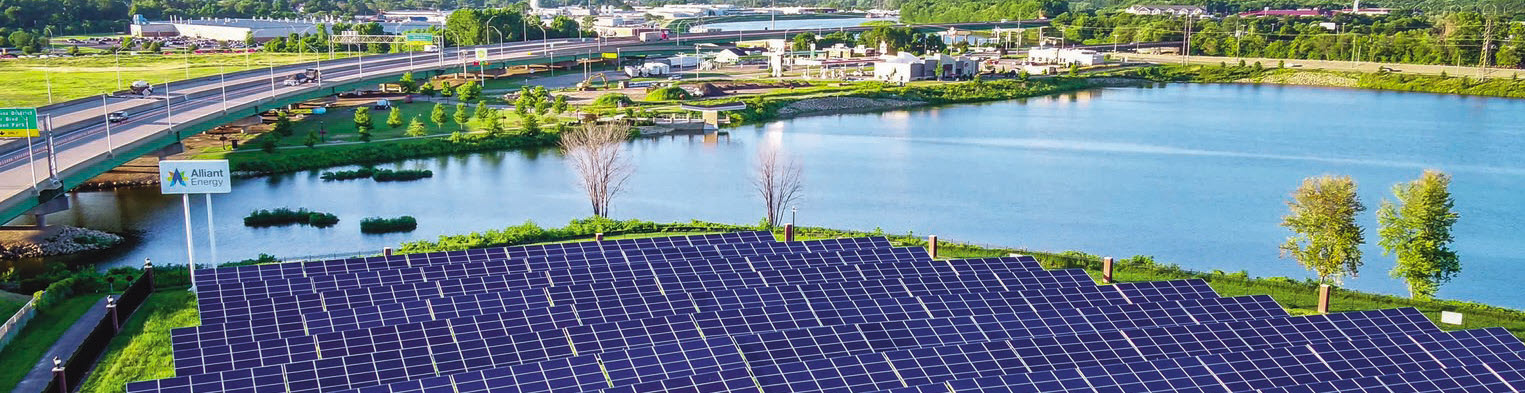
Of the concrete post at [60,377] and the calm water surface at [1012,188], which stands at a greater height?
the concrete post at [60,377]

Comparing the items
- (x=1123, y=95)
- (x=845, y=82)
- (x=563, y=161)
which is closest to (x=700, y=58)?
(x=845, y=82)

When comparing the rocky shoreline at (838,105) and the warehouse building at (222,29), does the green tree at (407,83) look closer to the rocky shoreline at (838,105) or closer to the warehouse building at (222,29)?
the rocky shoreline at (838,105)

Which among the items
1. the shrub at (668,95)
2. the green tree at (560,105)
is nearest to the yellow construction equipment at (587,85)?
the shrub at (668,95)

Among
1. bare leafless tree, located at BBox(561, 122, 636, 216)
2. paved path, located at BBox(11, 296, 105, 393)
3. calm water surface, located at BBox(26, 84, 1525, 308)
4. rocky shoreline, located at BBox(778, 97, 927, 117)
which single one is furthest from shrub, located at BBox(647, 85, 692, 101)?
paved path, located at BBox(11, 296, 105, 393)

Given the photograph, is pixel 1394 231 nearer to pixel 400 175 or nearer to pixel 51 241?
pixel 400 175

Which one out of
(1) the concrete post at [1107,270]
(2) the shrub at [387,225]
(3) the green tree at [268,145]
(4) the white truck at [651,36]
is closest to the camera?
(1) the concrete post at [1107,270]

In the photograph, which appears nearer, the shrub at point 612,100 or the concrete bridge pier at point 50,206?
the concrete bridge pier at point 50,206

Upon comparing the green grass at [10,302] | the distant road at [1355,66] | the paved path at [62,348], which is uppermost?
the distant road at [1355,66]

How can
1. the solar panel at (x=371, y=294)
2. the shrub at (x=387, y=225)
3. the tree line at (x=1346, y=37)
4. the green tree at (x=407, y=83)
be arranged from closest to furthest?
the solar panel at (x=371, y=294)
the shrub at (x=387, y=225)
the green tree at (x=407, y=83)
the tree line at (x=1346, y=37)
